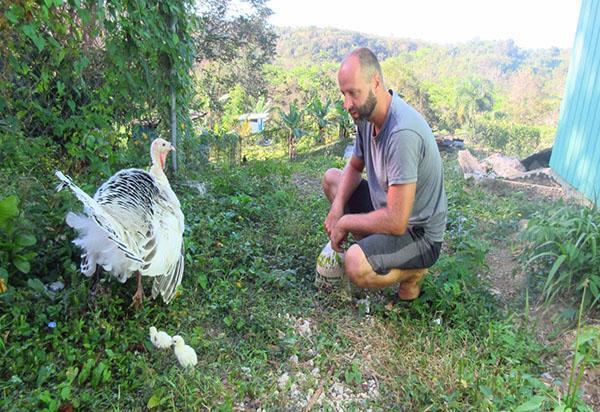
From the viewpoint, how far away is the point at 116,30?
12.0 feet

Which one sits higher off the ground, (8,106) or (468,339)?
(8,106)

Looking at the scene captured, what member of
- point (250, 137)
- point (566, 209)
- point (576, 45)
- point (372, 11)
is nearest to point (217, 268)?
point (566, 209)

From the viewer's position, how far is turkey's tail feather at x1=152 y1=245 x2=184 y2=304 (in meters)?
2.46

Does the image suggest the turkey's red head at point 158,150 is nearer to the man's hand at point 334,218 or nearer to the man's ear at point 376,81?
the man's hand at point 334,218

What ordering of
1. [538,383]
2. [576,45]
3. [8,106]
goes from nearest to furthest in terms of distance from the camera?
[538,383]
[8,106]
[576,45]

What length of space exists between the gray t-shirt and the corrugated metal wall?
399 centimetres

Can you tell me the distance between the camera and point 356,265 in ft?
8.38

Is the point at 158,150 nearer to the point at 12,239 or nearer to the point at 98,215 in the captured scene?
the point at 12,239

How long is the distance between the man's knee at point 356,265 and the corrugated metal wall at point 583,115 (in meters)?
4.35

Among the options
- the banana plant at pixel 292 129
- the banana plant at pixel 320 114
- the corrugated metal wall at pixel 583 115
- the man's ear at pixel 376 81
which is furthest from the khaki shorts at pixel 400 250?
the banana plant at pixel 320 114

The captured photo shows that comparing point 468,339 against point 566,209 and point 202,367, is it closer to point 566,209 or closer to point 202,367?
point 202,367

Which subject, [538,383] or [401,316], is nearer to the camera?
[538,383]

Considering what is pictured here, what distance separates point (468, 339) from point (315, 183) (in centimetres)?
368

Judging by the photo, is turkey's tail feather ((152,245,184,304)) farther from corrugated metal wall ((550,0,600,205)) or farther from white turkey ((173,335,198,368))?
corrugated metal wall ((550,0,600,205))
